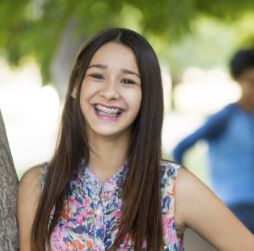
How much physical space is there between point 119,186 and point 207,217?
1.10 feet

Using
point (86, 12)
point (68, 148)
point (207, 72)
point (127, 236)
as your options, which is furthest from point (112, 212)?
point (207, 72)

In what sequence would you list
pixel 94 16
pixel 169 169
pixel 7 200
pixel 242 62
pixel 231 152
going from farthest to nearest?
pixel 94 16, pixel 242 62, pixel 231 152, pixel 169 169, pixel 7 200

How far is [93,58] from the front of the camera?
2.98m

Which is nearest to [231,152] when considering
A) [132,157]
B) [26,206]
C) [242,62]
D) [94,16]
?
[242,62]

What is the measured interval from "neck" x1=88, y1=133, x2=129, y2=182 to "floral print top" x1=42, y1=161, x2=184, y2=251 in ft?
0.09

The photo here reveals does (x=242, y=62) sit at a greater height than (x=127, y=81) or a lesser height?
greater

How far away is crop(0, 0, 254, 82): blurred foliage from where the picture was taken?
560cm

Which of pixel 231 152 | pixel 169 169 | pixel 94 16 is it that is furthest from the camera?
pixel 94 16

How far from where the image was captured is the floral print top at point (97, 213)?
2.86 m

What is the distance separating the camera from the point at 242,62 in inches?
215

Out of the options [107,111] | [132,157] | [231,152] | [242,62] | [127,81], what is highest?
[242,62]

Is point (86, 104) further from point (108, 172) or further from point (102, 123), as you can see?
point (108, 172)

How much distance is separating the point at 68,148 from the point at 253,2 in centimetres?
317

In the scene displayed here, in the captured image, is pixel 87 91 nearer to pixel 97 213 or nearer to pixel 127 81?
pixel 127 81
